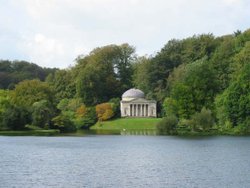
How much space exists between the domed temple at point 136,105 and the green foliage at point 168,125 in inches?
1956

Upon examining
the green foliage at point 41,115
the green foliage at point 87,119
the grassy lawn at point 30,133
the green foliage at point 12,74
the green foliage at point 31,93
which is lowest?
the grassy lawn at point 30,133

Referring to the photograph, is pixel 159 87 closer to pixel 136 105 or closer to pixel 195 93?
pixel 136 105

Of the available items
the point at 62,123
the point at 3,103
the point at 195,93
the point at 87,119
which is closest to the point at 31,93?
the point at 62,123

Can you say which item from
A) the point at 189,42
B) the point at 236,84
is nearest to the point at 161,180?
the point at 236,84

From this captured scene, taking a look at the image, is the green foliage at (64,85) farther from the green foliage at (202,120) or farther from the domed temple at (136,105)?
the green foliage at (202,120)

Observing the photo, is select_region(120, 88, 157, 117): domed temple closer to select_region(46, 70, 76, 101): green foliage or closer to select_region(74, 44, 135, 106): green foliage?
select_region(74, 44, 135, 106): green foliage

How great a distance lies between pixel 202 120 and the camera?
297ft

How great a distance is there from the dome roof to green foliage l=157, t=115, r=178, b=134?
174ft

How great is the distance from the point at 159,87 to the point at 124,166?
94.6 meters

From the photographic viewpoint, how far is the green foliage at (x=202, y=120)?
296 ft

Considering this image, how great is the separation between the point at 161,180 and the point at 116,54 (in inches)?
4618

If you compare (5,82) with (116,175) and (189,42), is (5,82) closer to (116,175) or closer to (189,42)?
(189,42)

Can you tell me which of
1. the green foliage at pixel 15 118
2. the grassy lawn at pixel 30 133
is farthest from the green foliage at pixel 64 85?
the green foliage at pixel 15 118

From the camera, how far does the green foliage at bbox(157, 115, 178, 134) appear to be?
3568 inches
